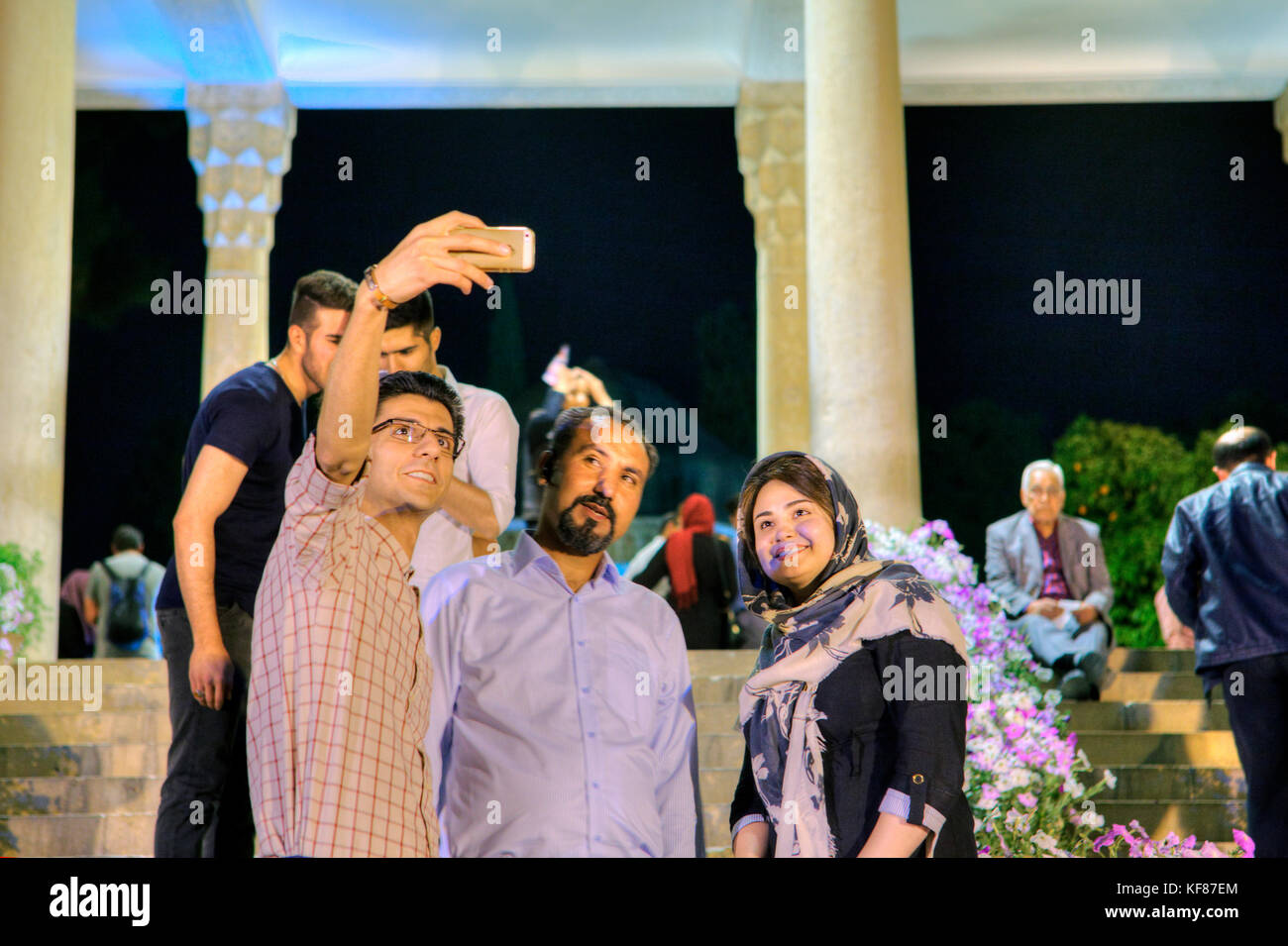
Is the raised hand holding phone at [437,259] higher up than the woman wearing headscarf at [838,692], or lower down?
higher up

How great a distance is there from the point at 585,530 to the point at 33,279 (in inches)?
278

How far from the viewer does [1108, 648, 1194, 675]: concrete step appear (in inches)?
332

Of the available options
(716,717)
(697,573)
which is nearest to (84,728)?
(716,717)

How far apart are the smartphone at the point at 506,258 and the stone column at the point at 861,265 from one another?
5857 mm

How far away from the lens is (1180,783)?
6.83 m

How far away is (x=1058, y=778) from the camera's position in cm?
572

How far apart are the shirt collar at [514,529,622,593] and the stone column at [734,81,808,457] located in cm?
991

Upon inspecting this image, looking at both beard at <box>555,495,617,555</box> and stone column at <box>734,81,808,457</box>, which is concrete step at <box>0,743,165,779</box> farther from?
stone column at <box>734,81,808,457</box>

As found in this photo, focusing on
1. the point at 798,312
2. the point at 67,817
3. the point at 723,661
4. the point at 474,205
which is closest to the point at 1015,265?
the point at 798,312

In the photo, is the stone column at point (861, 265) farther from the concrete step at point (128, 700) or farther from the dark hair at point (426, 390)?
the dark hair at point (426, 390)

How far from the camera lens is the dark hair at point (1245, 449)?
6141 millimetres

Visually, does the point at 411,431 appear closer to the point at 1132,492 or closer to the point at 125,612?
the point at 125,612

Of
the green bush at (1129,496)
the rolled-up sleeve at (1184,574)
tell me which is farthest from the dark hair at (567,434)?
the green bush at (1129,496)

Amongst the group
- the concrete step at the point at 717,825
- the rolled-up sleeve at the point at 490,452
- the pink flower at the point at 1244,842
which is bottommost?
the pink flower at the point at 1244,842
